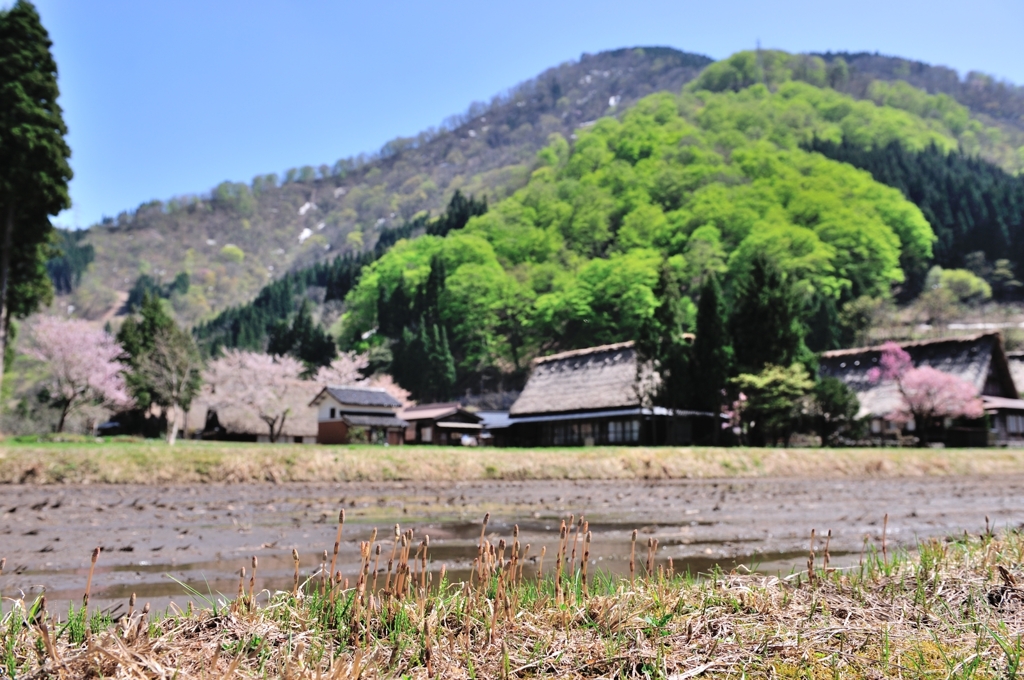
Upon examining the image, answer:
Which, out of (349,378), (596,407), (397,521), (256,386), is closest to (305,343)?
(349,378)

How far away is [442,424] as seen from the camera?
53812 millimetres

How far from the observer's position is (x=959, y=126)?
138000 mm

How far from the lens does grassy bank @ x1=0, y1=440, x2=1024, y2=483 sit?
1448 centimetres

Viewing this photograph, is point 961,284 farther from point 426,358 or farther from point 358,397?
point 358,397

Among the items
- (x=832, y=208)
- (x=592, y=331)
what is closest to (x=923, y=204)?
(x=832, y=208)

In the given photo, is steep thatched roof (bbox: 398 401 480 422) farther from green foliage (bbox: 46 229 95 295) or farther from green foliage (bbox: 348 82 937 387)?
green foliage (bbox: 46 229 95 295)

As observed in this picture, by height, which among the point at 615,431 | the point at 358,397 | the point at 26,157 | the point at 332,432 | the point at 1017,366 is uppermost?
the point at 26,157

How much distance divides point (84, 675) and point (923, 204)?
108 m

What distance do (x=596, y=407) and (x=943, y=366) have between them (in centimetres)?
1901

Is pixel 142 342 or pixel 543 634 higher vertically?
pixel 142 342

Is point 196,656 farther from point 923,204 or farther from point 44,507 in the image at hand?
point 923,204

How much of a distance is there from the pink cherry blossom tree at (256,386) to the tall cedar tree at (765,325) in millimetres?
29705

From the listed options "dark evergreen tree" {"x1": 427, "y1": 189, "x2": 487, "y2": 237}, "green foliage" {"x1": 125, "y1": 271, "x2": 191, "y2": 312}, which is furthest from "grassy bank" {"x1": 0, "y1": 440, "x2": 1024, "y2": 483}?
"green foliage" {"x1": 125, "y1": 271, "x2": 191, "y2": 312}

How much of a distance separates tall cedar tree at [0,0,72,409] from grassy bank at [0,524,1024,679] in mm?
26670
